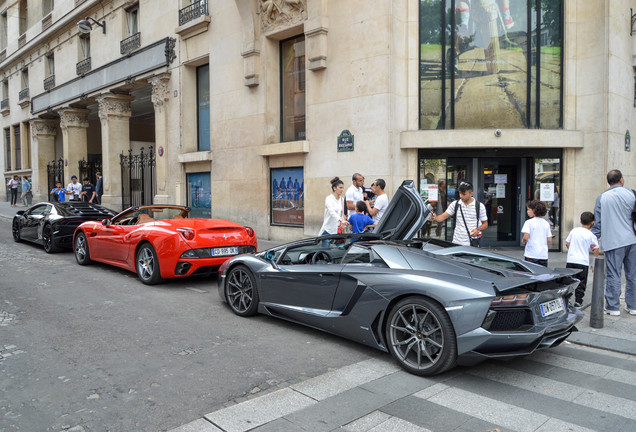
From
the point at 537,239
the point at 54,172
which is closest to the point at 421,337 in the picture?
the point at 537,239

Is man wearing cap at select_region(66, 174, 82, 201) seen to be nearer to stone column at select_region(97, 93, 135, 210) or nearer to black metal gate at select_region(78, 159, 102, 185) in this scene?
stone column at select_region(97, 93, 135, 210)

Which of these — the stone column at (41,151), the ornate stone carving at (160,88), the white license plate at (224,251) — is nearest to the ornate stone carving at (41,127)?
the stone column at (41,151)

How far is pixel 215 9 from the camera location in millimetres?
15484

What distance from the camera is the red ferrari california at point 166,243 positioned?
306 inches

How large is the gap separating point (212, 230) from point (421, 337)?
182 inches

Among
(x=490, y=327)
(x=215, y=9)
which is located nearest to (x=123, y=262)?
(x=490, y=327)

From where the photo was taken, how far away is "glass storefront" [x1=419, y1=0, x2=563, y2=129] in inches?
451

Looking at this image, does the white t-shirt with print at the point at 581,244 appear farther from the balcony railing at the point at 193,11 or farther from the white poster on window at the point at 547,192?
the balcony railing at the point at 193,11

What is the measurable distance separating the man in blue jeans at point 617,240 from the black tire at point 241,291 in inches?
184

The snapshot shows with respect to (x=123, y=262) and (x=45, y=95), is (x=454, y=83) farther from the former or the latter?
(x=45, y=95)

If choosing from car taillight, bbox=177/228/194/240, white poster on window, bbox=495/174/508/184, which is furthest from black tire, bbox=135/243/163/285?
white poster on window, bbox=495/174/508/184

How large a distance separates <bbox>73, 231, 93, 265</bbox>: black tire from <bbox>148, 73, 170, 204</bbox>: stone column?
7663mm

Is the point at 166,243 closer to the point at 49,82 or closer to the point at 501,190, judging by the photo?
the point at 501,190

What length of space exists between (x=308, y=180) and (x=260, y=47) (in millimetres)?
4348
